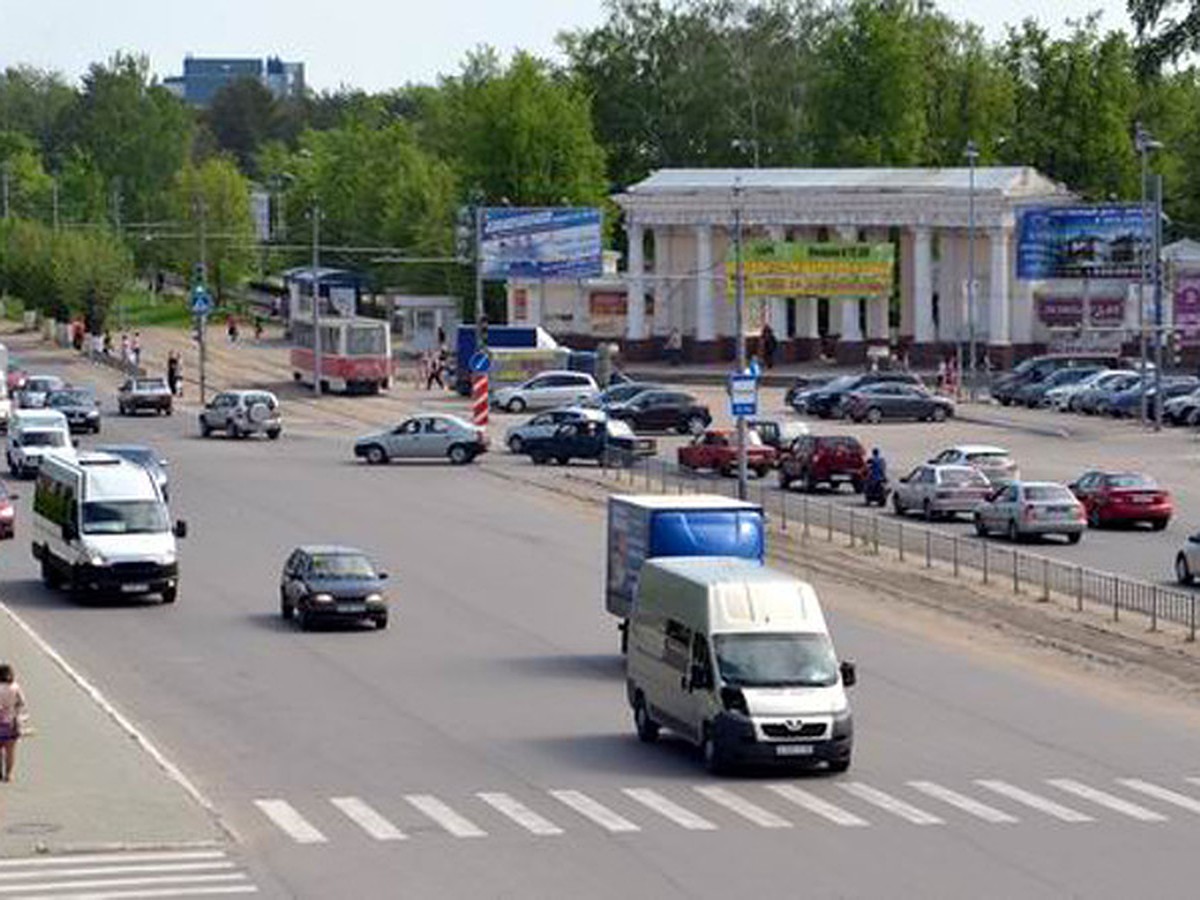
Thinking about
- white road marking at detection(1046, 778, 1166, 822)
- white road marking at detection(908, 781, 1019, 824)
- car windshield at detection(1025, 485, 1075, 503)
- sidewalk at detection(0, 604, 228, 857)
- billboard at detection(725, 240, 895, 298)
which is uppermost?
billboard at detection(725, 240, 895, 298)

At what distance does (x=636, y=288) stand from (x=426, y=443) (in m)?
42.8

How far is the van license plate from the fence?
13.9 metres

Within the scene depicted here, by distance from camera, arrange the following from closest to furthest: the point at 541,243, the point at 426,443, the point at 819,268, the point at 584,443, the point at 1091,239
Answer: the point at 584,443
the point at 426,443
the point at 1091,239
the point at 819,268
the point at 541,243

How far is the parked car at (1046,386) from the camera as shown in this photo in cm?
10269

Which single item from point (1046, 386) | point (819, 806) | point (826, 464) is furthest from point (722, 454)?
point (819, 806)

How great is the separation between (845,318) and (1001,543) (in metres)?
59.3

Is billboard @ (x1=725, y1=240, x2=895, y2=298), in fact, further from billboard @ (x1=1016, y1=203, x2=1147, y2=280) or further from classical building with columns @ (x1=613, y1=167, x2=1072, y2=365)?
billboard @ (x1=1016, y1=203, x2=1147, y2=280)

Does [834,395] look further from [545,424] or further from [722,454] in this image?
[722,454]

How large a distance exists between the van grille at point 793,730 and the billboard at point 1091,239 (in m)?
79.7

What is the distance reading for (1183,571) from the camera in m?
53.1

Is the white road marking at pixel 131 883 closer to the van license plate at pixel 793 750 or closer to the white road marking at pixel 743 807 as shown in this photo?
the white road marking at pixel 743 807

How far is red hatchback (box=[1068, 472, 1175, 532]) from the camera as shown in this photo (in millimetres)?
63219

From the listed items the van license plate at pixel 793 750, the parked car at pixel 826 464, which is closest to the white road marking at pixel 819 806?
the van license plate at pixel 793 750

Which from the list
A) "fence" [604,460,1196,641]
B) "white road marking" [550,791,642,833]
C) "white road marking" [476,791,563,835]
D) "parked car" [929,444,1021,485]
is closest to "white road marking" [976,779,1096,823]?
"white road marking" [550,791,642,833]
